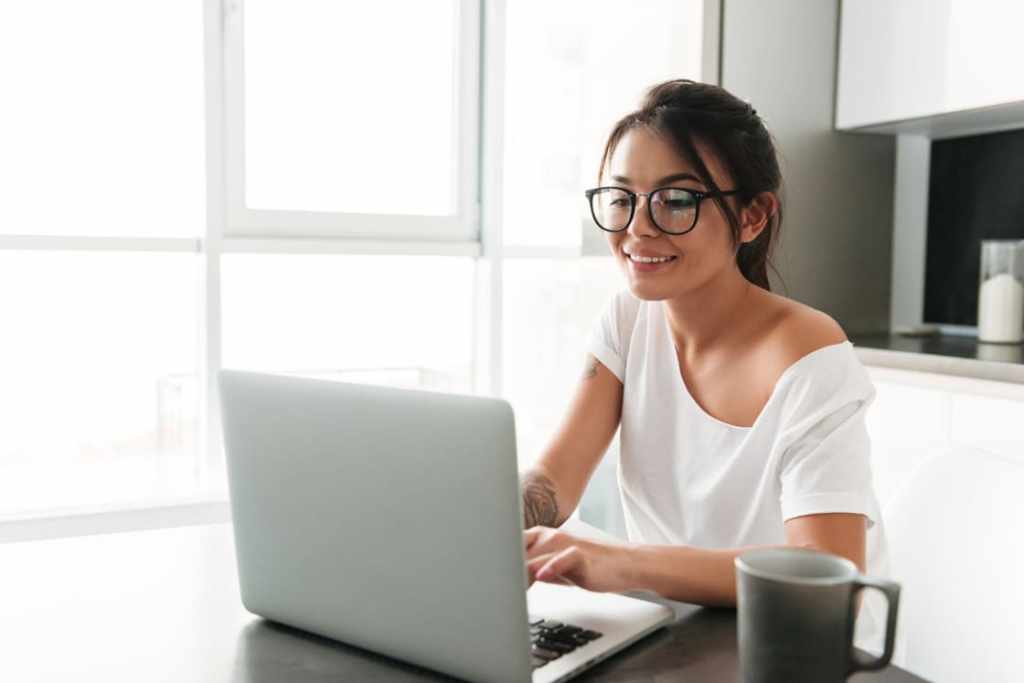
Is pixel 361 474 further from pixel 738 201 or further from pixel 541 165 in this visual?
pixel 541 165

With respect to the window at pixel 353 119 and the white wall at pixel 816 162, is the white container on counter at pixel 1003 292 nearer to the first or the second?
the white wall at pixel 816 162

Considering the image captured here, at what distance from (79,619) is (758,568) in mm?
635

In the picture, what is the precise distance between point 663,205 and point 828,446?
0.37 m

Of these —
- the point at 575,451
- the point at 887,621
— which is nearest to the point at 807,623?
the point at 887,621

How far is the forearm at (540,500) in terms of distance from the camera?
1.25 m

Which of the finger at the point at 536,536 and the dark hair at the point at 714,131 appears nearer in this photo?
the finger at the point at 536,536

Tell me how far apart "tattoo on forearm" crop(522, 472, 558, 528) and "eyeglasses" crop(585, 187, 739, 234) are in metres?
0.35

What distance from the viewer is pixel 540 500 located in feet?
4.19

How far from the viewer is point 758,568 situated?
2.08ft

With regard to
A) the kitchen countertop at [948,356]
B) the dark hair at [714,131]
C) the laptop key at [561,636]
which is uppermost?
the dark hair at [714,131]

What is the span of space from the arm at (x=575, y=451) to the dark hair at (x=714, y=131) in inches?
11.8

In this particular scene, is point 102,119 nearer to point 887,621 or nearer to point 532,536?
point 532,536

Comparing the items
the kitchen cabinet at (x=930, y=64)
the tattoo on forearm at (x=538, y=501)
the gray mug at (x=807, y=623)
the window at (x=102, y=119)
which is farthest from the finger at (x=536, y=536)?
the window at (x=102, y=119)

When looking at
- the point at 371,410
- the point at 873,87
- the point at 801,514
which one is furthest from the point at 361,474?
the point at 873,87
